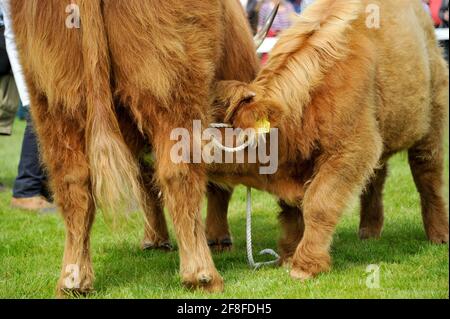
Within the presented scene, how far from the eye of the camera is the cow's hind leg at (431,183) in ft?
18.7

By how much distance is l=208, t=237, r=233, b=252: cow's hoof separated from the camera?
5574mm

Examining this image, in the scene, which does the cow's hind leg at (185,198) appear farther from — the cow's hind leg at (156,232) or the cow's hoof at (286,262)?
the cow's hind leg at (156,232)

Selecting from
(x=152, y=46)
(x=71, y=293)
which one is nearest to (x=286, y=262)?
(x=71, y=293)

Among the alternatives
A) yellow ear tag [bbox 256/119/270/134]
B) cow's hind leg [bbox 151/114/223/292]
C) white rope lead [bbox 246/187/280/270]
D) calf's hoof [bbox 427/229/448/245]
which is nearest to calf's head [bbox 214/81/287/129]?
yellow ear tag [bbox 256/119/270/134]

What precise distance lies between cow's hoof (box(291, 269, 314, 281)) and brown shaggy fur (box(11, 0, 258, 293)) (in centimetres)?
52

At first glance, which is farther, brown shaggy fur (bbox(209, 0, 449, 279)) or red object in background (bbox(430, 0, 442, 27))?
red object in background (bbox(430, 0, 442, 27))

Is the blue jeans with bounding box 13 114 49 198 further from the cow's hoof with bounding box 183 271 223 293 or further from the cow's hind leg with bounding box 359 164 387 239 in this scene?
the cow's hoof with bounding box 183 271 223 293

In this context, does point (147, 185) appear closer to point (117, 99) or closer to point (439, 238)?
point (117, 99)

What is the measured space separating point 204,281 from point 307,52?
1.54 m

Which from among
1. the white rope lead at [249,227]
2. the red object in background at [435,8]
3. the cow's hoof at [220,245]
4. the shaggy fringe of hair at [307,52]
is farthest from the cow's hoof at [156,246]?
the red object in background at [435,8]

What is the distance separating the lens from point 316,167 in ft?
15.3

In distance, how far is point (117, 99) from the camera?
161 inches

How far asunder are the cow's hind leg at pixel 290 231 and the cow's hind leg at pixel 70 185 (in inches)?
54.1
